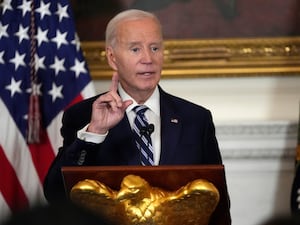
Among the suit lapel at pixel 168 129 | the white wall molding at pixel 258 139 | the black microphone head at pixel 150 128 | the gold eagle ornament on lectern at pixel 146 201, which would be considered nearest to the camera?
the gold eagle ornament on lectern at pixel 146 201

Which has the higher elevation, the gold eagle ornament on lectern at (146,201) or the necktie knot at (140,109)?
the gold eagle ornament on lectern at (146,201)

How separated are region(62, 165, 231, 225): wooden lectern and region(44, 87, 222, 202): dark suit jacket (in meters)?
0.32

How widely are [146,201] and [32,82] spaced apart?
195cm

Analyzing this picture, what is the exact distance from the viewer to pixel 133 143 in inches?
98.8

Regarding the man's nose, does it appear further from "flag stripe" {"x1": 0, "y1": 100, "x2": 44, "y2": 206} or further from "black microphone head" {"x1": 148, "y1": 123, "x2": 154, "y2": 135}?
"flag stripe" {"x1": 0, "y1": 100, "x2": 44, "y2": 206}

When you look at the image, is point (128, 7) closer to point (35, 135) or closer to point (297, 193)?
point (35, 135)

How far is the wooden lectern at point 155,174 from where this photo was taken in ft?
6.47

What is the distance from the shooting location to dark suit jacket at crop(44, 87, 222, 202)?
2400mm

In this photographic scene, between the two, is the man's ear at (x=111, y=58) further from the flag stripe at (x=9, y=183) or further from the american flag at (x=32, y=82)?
the flag stripe at (x=9, y=183)

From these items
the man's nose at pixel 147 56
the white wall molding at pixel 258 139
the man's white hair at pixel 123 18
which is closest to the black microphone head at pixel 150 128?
the man's nose at pixel 147 56

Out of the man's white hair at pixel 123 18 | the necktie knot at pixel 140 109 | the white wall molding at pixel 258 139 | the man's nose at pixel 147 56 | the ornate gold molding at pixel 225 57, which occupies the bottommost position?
the white wall molding at pixel 258 139

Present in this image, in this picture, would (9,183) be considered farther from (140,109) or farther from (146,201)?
(146,201)

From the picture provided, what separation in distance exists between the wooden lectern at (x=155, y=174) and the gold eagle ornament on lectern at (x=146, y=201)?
0.9 inches

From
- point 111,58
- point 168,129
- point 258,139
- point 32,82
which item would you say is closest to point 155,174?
point 168,129
